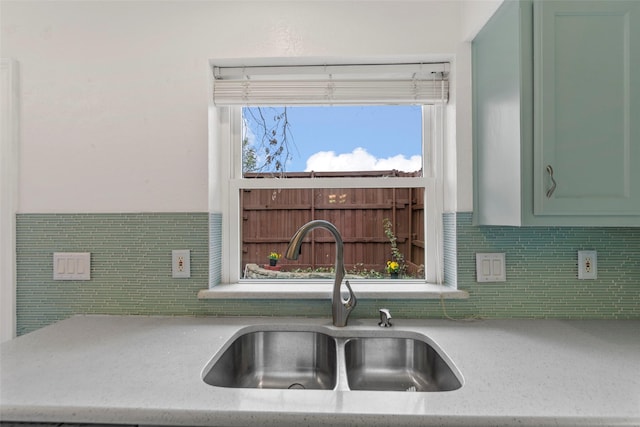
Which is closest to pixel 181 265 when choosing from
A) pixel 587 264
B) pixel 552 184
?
pixel 552 184

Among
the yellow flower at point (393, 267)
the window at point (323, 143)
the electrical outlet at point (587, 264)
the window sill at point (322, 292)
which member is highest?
the window at point (323, 143)

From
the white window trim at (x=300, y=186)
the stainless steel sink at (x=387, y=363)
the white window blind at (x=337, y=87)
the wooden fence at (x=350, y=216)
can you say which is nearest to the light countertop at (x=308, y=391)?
the stainless steel sink at (x=387, y=363)

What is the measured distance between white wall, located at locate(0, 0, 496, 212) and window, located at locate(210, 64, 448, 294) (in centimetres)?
10

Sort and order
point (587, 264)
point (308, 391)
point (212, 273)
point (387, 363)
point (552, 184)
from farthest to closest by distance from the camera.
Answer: point (212, 273)
point (587, 264)
point (387, 363)
point (552, 184)
point (308, 391)

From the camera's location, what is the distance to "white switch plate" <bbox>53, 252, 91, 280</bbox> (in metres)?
1.42

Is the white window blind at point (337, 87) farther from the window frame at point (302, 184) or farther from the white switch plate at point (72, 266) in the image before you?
the white switch plate at point (72, 266)

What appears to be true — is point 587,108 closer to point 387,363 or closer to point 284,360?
point 387,363

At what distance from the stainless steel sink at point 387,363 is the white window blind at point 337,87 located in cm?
98

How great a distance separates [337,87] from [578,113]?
0.86 meters

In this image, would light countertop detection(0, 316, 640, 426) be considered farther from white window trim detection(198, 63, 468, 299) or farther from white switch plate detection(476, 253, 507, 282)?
white window trim detection(198, 63, 468, 299)

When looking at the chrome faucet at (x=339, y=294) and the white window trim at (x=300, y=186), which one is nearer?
the chrome faucet at (x=339, y=294)

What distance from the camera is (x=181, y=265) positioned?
55.5 inches

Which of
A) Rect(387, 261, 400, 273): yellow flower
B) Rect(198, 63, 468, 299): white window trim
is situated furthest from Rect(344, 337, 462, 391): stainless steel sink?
Rect(387, 261, 400, 273): yellow flower

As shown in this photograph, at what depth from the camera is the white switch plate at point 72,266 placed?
1416 mm
